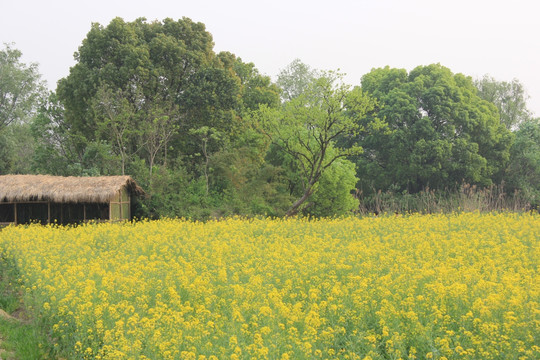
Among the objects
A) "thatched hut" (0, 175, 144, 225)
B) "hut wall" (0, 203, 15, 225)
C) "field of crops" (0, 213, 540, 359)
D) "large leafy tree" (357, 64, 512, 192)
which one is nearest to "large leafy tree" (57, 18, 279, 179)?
"thatched hut" (0, 175, 144, 225)

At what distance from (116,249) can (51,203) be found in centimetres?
1297

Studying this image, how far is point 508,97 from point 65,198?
32446 millimetres

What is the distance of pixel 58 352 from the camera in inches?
260

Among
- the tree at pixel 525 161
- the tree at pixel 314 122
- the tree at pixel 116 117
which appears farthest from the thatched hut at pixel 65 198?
the tree at pixel 525 161

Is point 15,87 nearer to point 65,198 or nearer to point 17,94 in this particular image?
point 17,94

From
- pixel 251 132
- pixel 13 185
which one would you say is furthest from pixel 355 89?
pixel 13 185

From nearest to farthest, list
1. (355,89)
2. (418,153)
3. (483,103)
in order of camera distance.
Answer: (355,89) < (418,153) < (483,103)

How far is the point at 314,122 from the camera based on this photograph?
2248 centimetres

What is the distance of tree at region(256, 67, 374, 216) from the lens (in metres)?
21.5

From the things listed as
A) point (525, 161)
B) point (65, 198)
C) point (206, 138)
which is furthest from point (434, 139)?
point (65, 198)

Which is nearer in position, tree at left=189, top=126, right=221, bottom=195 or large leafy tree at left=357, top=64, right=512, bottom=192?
tree at left=189, top=126, right=221, bottom=195

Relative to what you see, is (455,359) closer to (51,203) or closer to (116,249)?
(116,249)

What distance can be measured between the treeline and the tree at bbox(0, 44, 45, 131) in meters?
2.62

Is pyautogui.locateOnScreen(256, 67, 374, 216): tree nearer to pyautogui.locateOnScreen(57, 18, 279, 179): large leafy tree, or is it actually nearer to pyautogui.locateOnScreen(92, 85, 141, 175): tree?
pyautogui.locateOnScreen(57, 18, 279, 179): large leafy tree
